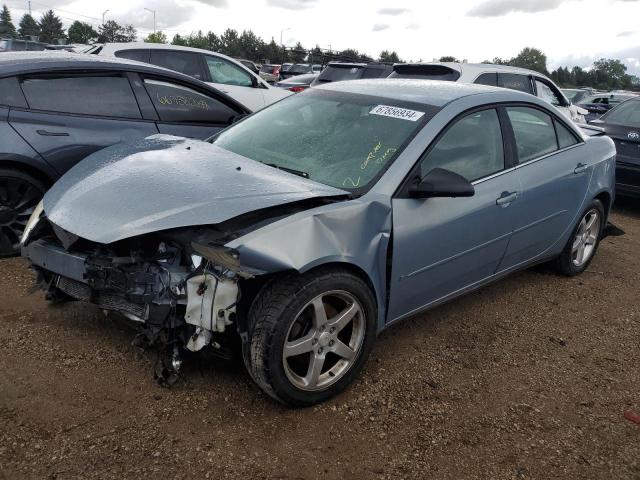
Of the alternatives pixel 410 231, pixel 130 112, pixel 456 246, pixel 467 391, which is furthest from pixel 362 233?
pixel 130 112

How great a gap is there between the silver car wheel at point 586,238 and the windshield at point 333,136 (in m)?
2.14

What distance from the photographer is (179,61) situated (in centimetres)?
870

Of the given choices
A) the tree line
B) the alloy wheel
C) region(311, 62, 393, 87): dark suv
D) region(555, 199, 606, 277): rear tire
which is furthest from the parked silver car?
the tree line

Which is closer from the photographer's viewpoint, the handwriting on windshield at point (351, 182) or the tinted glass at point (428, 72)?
the handwriting on windshield at point (351, 182)

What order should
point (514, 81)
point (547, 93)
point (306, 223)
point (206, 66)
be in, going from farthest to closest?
point (547, 93)
point (206, 66)
point (514, 81)
point (306, 223)

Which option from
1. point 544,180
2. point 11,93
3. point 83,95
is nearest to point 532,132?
point 544,180

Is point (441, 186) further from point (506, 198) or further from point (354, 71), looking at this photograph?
point (354, 71)

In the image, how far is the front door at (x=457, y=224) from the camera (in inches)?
121

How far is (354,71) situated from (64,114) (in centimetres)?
819

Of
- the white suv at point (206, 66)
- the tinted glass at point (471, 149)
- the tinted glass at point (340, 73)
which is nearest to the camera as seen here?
the tinted glass at point (471, 149)

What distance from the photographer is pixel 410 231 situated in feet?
9.94

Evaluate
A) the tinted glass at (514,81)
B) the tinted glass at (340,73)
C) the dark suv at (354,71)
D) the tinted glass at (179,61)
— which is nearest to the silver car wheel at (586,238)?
the tinted glass at (514,81)

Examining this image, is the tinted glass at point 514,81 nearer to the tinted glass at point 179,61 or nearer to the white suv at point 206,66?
the white suv at point 206,66

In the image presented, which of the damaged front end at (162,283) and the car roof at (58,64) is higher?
the car roof at (58,64)
